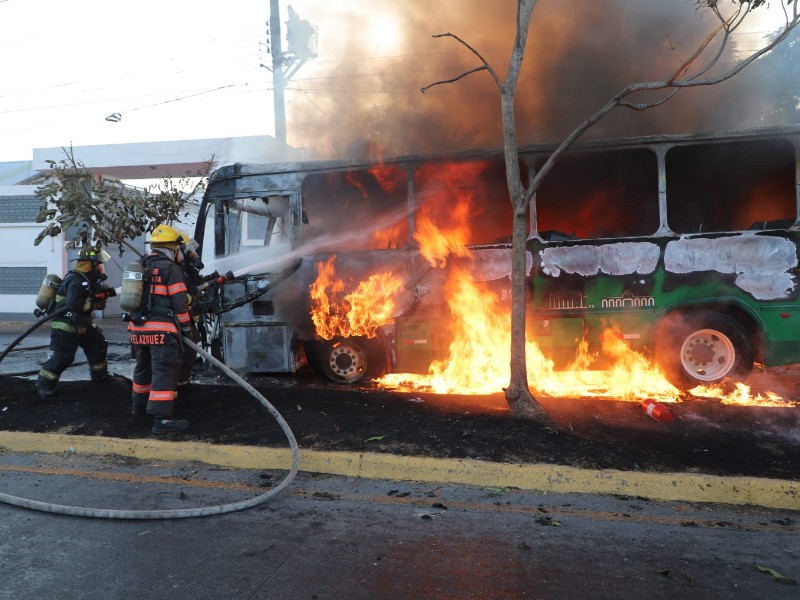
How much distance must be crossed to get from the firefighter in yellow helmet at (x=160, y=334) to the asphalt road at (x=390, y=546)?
967 millimetres

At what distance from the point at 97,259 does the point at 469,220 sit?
16.5ft

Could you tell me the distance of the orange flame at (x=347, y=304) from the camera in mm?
6996

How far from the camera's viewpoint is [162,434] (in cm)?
500

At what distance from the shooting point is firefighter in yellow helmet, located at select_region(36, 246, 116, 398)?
6.21 meters

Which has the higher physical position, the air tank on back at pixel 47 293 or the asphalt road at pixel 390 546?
the air tank on back at pixel 47 293

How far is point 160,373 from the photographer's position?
5.15 meters

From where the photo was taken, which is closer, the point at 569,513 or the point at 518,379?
the point at 569,513

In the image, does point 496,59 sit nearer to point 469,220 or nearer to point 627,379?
point 469,220

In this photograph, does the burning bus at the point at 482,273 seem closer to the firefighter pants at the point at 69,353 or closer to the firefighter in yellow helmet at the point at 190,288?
the firefighter in yellow helmet at the point at 190,288

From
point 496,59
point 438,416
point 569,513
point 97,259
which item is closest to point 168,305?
point 97,259

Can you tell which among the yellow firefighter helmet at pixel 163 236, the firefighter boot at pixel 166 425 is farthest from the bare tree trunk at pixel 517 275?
the yellow firefighter helmet at pixel 163 236

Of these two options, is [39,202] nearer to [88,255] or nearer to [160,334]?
[88,255]

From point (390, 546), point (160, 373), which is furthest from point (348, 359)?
point (390, 546)

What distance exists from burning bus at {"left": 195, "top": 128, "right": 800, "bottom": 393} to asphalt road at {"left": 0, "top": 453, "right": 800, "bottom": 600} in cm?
294
